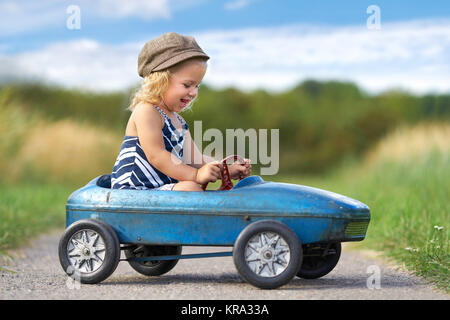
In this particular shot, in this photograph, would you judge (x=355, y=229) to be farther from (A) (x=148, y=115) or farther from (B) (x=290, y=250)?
(A) (x=148, y=115)

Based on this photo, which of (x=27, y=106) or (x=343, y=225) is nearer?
(x=343, y=225)

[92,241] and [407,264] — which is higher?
[92,241]

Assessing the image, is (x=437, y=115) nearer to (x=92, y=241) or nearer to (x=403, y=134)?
(x=403, y=134)

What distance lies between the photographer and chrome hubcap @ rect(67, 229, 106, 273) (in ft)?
13.4

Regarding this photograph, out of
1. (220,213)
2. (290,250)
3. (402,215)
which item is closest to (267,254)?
(290,250)

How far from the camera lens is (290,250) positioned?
3707 mm

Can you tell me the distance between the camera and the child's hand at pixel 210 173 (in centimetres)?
404

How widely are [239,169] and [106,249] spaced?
107 centimetres

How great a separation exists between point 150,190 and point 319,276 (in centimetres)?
132

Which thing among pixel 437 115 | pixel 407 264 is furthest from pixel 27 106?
pixel 407 264

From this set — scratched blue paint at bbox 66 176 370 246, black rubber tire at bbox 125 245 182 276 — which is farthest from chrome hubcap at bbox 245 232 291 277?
black rubber tire at bbox 125 245 182 276

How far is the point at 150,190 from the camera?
4059mm

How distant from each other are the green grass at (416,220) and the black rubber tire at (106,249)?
6.89 ft

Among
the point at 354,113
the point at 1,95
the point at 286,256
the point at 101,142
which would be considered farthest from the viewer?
the point at 354,113
